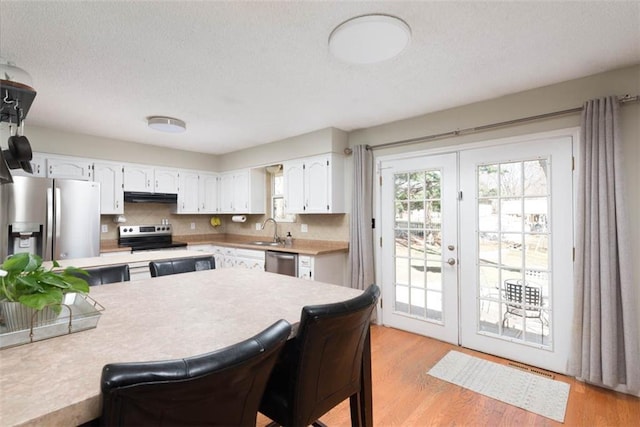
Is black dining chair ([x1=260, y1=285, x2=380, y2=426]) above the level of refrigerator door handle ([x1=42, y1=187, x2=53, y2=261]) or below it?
below

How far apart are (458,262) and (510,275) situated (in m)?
0.46

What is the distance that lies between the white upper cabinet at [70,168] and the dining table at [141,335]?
2.96m

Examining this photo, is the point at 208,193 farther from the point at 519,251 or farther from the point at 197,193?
the point at 519,251

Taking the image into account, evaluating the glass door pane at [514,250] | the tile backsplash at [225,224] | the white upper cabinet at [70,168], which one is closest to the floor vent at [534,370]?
the glass door pane at [514,250]

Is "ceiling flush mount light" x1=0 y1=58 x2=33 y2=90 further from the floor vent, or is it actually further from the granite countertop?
the floor vent

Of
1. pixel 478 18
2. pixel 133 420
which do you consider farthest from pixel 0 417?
pixel 478 18

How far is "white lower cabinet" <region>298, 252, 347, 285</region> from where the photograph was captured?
369cm

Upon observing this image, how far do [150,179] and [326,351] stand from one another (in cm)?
452

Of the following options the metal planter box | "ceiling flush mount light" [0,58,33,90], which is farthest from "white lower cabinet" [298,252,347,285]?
"ceiling flush mount light" [0,58,33,90]

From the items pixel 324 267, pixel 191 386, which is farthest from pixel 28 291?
pixel 324 267

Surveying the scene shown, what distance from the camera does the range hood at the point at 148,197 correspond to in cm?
450

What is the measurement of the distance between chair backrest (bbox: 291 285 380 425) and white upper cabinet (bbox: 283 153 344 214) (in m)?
2.65

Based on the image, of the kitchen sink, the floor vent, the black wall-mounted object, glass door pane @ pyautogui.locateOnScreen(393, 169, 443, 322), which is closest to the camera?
the black wall-mounted object

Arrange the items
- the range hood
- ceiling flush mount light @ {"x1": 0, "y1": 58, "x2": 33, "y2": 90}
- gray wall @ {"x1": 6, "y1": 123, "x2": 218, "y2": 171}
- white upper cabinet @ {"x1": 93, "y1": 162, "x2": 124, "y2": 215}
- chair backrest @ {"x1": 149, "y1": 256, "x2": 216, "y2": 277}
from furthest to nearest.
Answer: the range hood < white upper cabinet @ {"x1": 93, "y1": 162, "x2": 124, "y2": 215} < gray wall @ {"x1": 6, "y1": 123, "x2": 218, "y2": 171} < chair backrest @ {"x1": 149, "y1": 256, "x2": 216, "y2": 277} < ceiling flush mount light @ {"x1": 0, "y1": 58, "x2": 33, "y2": 90}
